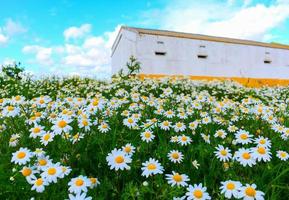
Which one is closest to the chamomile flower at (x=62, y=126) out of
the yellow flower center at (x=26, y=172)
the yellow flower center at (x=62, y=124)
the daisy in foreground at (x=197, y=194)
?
the yellow flower center at (x=62, y=124)

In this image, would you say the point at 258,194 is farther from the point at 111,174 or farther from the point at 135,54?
the point at 135,54

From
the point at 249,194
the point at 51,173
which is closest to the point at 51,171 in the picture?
the point at 51,173

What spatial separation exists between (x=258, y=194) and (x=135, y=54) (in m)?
14.3

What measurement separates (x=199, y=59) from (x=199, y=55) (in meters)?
0.25

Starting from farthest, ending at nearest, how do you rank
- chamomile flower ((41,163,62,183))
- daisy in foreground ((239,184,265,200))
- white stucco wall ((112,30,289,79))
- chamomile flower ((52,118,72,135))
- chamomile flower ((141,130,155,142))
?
white stucco wall ((112,30,289,79)), chamomile flower ((141,130,155,142)), chamomile flower ((52,118,72,135)), chamomile flower ((41,163,62,183)), daisy in foreground ((239,184,265,200))

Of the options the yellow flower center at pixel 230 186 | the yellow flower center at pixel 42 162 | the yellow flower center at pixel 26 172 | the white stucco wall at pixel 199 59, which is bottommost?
the yellow flower center at pixel 26 172

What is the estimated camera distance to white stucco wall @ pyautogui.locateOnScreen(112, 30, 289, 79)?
1579cm

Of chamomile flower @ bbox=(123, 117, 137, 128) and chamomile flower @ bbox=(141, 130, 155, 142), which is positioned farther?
chamomile flower @ bbox=(123, 117, 137, 128)

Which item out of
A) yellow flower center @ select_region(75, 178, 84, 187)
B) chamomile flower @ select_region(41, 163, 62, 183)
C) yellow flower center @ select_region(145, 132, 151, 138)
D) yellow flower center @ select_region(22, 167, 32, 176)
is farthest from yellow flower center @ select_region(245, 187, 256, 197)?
yellow flower center @ select_region(22, 167, 32, 176)

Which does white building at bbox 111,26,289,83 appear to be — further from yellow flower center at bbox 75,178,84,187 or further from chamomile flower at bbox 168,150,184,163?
yellow flower center at bbox 75,178,84,187

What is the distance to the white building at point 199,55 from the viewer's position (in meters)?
15.8

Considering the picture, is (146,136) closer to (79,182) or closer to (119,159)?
(119,159)

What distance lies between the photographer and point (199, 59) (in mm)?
17609

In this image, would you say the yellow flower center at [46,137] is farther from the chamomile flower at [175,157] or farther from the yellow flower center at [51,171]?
the chamomile flower at [175,157]
